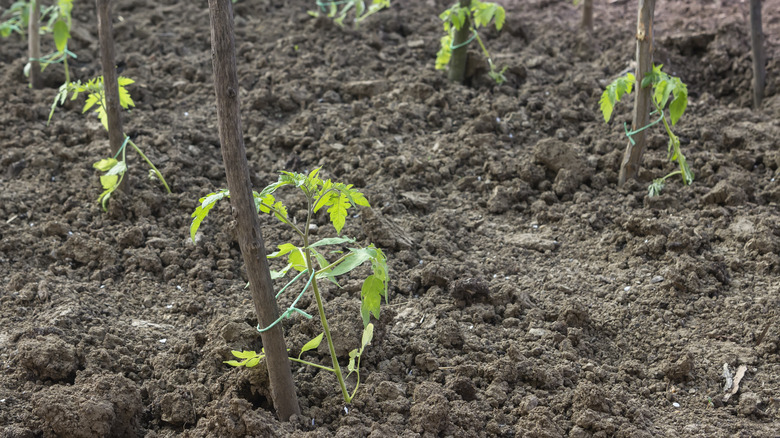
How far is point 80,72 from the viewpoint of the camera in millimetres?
4609

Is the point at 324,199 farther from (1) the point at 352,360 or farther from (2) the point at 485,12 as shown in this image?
(2) the point at 485,12

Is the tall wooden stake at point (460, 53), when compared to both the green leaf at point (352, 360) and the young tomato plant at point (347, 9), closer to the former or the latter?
the young tomato plant at point (347, 9)

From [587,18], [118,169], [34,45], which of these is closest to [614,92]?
[587,18]

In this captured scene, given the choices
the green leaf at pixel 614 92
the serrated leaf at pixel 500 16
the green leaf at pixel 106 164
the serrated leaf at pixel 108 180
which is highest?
the serrated leaf at pixel 500 16

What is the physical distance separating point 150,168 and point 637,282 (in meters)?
2.35

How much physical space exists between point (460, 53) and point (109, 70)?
1.95 meters

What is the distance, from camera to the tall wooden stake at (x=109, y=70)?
3.30m

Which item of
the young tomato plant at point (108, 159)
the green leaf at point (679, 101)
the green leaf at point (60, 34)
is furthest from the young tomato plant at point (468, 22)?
the green leaf at point (60, 34)

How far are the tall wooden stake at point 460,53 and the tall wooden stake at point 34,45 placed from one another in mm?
2337

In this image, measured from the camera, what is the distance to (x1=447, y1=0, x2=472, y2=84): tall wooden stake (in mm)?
4258

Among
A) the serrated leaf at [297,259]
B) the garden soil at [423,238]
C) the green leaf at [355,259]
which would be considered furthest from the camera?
the garden soil at [423,238]

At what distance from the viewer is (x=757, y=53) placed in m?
4.04

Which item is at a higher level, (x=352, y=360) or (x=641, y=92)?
(x=641, y=92)

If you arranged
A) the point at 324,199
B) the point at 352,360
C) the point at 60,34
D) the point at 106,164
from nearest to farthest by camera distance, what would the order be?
the point at 324,199 < the point at 352,360 < the point at 106,164 < the point at 60,34
